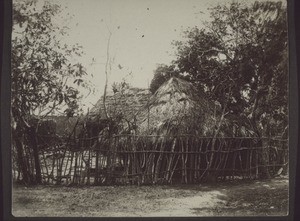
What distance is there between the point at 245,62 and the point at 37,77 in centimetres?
113

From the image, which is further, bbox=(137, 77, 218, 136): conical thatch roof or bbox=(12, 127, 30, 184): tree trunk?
bbox=(137, 77, 218, 136): conical thatch roof

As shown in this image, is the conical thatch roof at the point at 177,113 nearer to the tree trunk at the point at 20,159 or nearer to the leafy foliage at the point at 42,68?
the leafy foliage at the point at 42,68

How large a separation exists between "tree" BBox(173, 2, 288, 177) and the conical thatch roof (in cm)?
7

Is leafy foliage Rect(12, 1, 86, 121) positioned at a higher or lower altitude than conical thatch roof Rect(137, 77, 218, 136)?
higher

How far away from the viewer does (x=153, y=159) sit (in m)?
2.14

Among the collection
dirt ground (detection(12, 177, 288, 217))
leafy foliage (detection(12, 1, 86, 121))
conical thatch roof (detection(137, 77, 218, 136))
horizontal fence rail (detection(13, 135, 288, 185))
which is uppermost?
leafy foliage (detection(12, 1, 86, 121))

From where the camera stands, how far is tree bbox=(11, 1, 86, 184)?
202 centimetres

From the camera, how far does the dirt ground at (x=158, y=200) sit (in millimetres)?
2039

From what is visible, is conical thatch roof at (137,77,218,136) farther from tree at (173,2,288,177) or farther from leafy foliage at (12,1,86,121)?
leafy foliage at (12,1,86,121)

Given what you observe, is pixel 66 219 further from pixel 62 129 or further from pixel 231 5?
pixel 231 5

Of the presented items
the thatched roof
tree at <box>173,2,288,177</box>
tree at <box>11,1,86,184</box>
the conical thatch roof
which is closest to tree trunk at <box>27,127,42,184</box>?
tree at <box>11,1,86,184</box>

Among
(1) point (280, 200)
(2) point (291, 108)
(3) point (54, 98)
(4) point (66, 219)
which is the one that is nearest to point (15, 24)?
(3) point (54, 98)

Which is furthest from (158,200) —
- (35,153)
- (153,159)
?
(35,153)

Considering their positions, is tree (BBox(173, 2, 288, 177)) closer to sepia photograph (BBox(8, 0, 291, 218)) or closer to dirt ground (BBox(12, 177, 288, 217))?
sepia photograph (BBox(8, 0, 291, 218))
